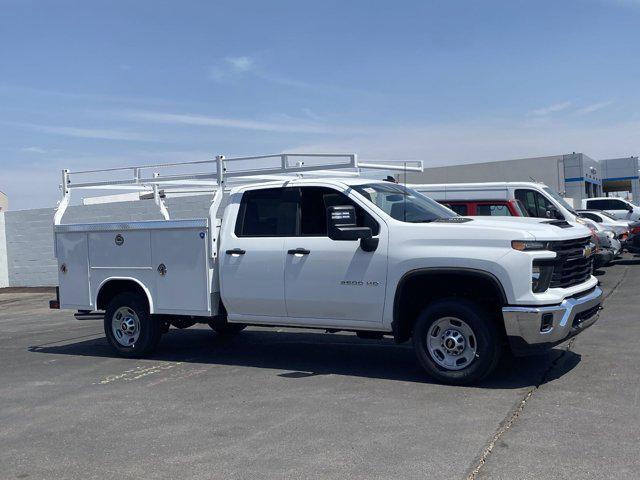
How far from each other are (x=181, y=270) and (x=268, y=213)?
4.43ft

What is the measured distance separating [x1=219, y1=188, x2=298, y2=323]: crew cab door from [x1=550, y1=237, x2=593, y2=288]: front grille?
285 centimetres

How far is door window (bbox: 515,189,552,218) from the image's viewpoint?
14.8 metres

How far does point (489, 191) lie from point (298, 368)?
757cm

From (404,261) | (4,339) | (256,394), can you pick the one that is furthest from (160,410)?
(4,339)

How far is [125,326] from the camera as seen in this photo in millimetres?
9594

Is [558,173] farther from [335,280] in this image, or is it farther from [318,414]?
[318,414]

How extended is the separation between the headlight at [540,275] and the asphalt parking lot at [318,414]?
0.95 m

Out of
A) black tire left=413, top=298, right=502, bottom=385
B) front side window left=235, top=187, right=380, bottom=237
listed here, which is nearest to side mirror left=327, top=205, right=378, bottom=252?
front side window left=235, top=187, right=380, bottom=237

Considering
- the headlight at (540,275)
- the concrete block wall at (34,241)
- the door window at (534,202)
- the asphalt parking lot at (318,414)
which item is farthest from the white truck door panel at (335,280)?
the concrete block wall at (34,241)

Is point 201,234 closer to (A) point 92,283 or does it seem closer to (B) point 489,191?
(A) point 92,283

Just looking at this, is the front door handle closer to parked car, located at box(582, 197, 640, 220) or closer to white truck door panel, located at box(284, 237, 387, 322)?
white truck door panel, located at box(284, 237, 387, 322)

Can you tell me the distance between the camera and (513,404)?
6.41 meters

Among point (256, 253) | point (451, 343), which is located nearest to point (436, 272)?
point (451, 343)

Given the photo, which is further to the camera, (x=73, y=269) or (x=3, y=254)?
(x=3, y=254)
